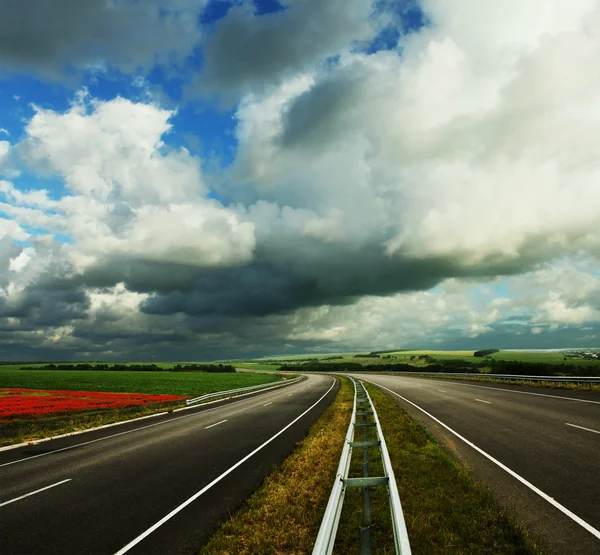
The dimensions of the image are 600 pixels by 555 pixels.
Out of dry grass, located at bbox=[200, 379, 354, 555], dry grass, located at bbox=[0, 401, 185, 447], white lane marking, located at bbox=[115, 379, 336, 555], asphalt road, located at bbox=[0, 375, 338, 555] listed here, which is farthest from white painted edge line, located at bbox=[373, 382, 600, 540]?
dry grass, located at bbox=[0, 401, 185, 447]

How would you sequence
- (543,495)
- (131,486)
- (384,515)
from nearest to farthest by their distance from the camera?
(384,515) → (543,495) → (131,486)

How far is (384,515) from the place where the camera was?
6.44 meters

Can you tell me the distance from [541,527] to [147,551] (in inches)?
243

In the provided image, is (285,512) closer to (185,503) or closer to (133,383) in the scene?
(185,503)

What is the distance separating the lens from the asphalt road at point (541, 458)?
5848 millimetres

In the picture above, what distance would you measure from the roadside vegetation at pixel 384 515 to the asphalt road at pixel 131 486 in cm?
70

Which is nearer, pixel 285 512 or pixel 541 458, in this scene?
pixel 285 512

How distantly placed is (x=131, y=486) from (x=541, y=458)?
10203mm

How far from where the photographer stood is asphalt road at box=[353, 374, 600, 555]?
585cm

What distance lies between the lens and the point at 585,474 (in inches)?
316

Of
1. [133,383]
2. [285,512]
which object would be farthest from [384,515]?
[133,383]

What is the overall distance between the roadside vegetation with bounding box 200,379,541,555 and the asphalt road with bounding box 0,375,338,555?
70cm

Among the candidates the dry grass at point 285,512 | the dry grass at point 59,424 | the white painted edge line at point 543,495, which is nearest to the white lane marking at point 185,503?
the dry grass at point 285,512

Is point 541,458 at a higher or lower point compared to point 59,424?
higher
